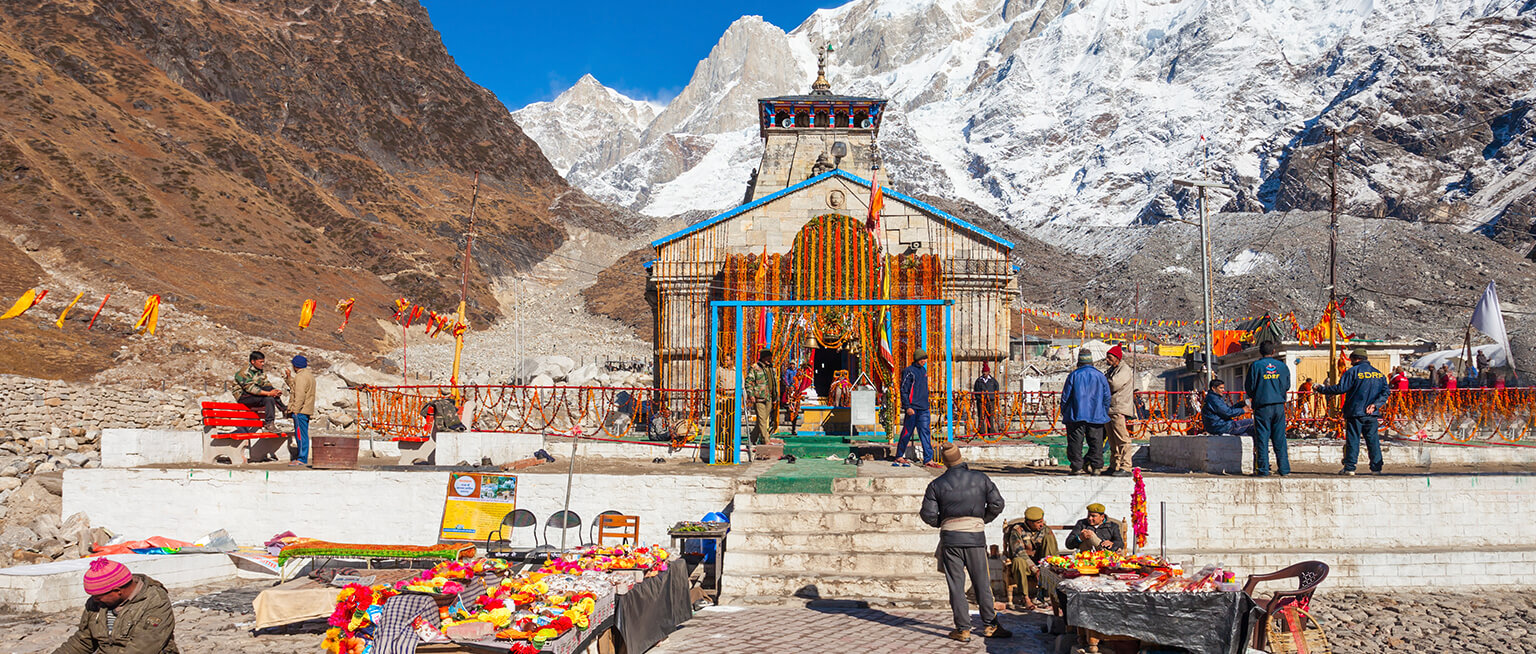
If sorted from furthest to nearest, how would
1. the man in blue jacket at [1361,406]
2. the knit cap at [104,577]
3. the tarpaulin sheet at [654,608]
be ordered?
the man in blue jacket at [1361,406] → the tarpaulin sheet at [654,608] → the knit cap at [104,577]

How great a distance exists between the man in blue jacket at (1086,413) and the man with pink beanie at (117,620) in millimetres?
9026

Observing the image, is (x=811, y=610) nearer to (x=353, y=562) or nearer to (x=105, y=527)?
(x=353, y=562)

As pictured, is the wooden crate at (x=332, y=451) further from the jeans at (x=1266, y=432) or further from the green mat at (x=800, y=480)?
the jeans at (x=1266, y=432)

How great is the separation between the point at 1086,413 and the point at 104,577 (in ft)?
30.7

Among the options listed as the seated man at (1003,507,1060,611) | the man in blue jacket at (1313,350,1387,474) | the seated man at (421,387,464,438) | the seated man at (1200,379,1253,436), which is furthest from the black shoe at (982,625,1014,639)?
the seated man at (421,387,464,438)

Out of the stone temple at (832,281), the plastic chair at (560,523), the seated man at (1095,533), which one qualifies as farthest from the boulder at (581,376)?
the seated man at (1095,533)

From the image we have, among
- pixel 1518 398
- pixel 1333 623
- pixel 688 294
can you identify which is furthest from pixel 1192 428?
pixel 688 294

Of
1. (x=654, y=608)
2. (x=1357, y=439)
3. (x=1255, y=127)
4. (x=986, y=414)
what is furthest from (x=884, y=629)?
(x=1255, y=127)

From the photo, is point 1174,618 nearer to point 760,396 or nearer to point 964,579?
point 964,579

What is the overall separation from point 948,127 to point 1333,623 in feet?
645

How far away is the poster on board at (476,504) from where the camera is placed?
1117 cm

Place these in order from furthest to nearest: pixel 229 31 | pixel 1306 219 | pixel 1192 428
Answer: pixel 1306 219, pixel 229 31, pixel 1192 428

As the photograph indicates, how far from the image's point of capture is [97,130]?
189 feet

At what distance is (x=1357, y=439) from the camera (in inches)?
480
